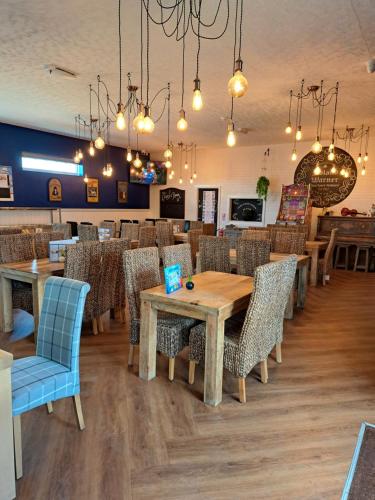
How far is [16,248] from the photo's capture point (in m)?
3.78

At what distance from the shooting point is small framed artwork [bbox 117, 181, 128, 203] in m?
10.0

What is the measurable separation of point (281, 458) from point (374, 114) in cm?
609

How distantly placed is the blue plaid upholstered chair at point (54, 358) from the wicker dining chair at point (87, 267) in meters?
1.10

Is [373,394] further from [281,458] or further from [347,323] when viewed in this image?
[347,323]

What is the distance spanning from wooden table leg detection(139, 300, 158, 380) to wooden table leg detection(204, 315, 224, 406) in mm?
495

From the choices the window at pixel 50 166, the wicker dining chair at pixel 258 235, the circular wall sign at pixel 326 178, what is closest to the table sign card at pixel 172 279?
the wicker dining chair at pixel 258 235

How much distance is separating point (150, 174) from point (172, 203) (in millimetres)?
1164

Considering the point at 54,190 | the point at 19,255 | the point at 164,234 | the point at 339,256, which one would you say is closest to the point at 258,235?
the point at 164,234

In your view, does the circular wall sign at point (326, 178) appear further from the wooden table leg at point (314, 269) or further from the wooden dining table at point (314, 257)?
the wooden table leg at point (314, 269)

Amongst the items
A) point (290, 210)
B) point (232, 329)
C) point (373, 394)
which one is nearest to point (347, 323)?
point (373, 394)

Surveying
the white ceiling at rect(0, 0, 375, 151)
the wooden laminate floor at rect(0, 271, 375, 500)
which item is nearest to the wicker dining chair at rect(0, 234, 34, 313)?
the wooden laminate floor at rect(0, 271, 375, 500)

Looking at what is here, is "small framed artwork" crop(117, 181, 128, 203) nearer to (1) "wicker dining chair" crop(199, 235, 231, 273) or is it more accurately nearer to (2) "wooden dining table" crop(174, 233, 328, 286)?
(2) "wooden dining table" crop(174, 233, 328, 286)

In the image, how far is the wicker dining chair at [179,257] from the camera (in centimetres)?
320

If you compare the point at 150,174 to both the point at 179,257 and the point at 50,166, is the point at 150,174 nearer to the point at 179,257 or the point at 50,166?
the point at 50,166
